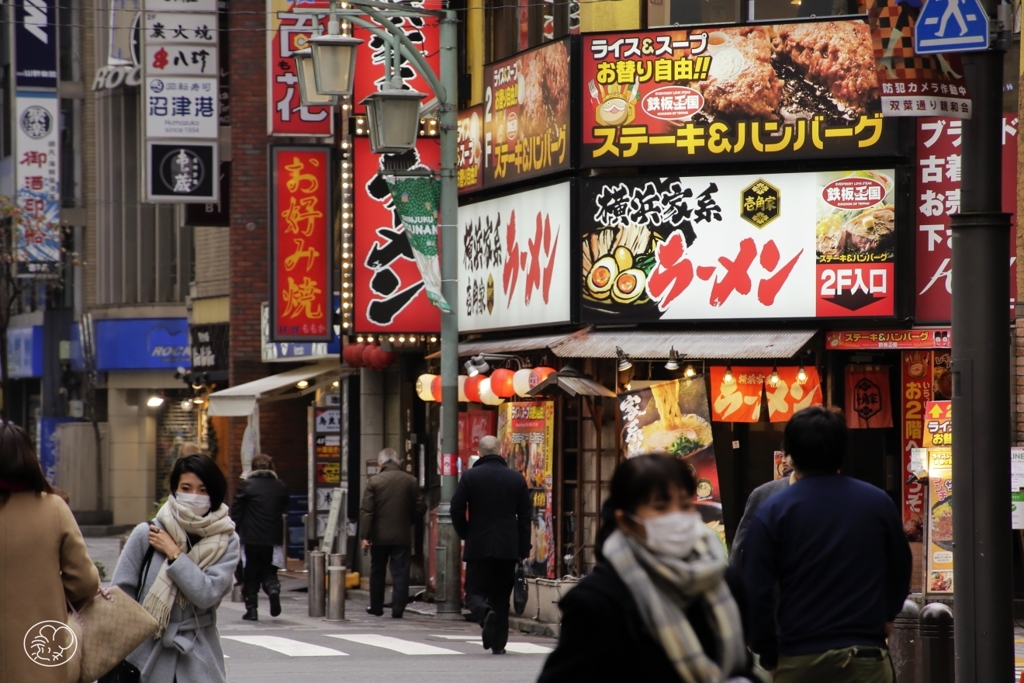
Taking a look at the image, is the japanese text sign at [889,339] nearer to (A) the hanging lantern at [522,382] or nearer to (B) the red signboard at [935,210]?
(B) the red signboard at [935,210]

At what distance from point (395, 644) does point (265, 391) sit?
10760 mm

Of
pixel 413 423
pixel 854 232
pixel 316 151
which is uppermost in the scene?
pixel 316 151

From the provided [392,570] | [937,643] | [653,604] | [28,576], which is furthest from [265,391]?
[653,604]

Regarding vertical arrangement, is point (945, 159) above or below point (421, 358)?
above

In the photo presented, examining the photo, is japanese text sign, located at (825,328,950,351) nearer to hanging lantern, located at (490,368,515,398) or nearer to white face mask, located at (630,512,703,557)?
hanging lantern, located at (490,368,515,398)

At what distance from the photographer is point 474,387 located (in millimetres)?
18938

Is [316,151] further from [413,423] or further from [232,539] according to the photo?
[232,539]

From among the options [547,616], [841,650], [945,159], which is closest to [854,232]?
[945,159]

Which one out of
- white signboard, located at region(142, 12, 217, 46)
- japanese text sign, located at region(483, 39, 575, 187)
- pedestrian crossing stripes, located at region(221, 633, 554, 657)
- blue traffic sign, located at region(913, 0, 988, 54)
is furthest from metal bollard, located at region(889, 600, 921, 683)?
white signboard, located at region(142, 12, 217, 46)

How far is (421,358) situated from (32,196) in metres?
17.1

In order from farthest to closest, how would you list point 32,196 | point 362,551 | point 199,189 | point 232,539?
point 32,196
point 199,189
point 362,551
point 232,539

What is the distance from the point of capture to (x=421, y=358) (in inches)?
958

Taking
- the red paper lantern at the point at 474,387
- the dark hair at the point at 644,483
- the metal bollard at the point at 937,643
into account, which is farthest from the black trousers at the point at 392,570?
the dark hair at the point at 644,483

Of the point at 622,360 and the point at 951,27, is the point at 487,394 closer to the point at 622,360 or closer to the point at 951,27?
the point at 622,360
